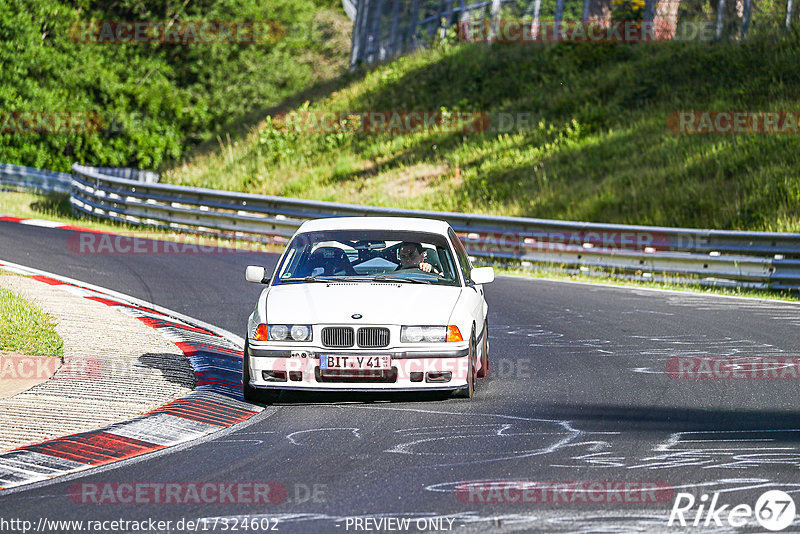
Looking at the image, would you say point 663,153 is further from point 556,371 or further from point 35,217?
point 556,371

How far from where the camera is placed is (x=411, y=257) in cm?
941

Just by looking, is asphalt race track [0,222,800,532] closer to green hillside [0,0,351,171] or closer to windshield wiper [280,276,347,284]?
windshield wiper [280,276,347,284]

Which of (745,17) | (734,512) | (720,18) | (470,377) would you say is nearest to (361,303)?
(470,377)

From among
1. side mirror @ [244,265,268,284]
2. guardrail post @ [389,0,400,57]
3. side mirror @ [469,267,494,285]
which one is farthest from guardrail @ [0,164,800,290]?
guardrail post @ [389,0,400,57]

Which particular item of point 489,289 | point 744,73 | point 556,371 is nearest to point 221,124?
point 744,73

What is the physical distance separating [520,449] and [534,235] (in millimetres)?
12873

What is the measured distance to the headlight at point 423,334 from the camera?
810cm

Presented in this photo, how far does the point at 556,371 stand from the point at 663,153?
16.6 metres

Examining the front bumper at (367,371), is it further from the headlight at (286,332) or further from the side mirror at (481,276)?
the side mirror at (481,276)

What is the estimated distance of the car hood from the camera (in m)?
8.14

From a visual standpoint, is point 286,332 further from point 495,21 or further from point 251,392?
point 495,21

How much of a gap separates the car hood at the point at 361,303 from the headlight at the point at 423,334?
1.8 inches

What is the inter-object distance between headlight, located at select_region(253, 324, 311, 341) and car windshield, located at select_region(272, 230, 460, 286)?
2.77 ft

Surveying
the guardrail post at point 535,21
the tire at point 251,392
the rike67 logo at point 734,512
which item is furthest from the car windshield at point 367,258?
the guardrail post at point 535,21
